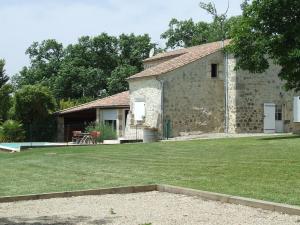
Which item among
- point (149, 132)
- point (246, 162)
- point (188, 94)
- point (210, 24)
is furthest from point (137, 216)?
point (210, 24)

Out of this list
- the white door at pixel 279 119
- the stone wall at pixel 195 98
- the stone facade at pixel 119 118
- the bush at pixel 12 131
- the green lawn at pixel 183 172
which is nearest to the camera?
the green lawn at pixel 183 172

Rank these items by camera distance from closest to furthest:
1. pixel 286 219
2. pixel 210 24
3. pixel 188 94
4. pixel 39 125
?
1. pixel 286 219
2. pixel 188 94
3. pixel 39 125
4. pixel 210 24

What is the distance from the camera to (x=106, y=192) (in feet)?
37.7

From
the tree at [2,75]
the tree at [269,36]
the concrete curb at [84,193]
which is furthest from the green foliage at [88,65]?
the concrete curb at [84,193]

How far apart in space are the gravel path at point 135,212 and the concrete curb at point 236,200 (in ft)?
0.46

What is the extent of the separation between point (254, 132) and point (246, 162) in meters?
18.6

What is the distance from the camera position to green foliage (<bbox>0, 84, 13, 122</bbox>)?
4561cm

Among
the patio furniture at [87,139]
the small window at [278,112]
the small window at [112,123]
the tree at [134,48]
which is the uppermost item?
the tree at [134,48]

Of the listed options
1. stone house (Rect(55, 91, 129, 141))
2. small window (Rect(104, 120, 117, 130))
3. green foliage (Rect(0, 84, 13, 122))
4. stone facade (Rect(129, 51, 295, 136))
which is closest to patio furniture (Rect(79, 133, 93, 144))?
stone house (Rect(55, 91, 129, 141))

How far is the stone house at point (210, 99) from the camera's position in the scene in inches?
1265

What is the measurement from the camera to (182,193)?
35.9ft

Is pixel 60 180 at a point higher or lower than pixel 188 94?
lower

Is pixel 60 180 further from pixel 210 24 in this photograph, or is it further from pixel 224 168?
pixel 210 24

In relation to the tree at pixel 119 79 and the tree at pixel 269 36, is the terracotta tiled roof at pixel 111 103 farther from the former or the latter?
the tree at pixel 119 79
